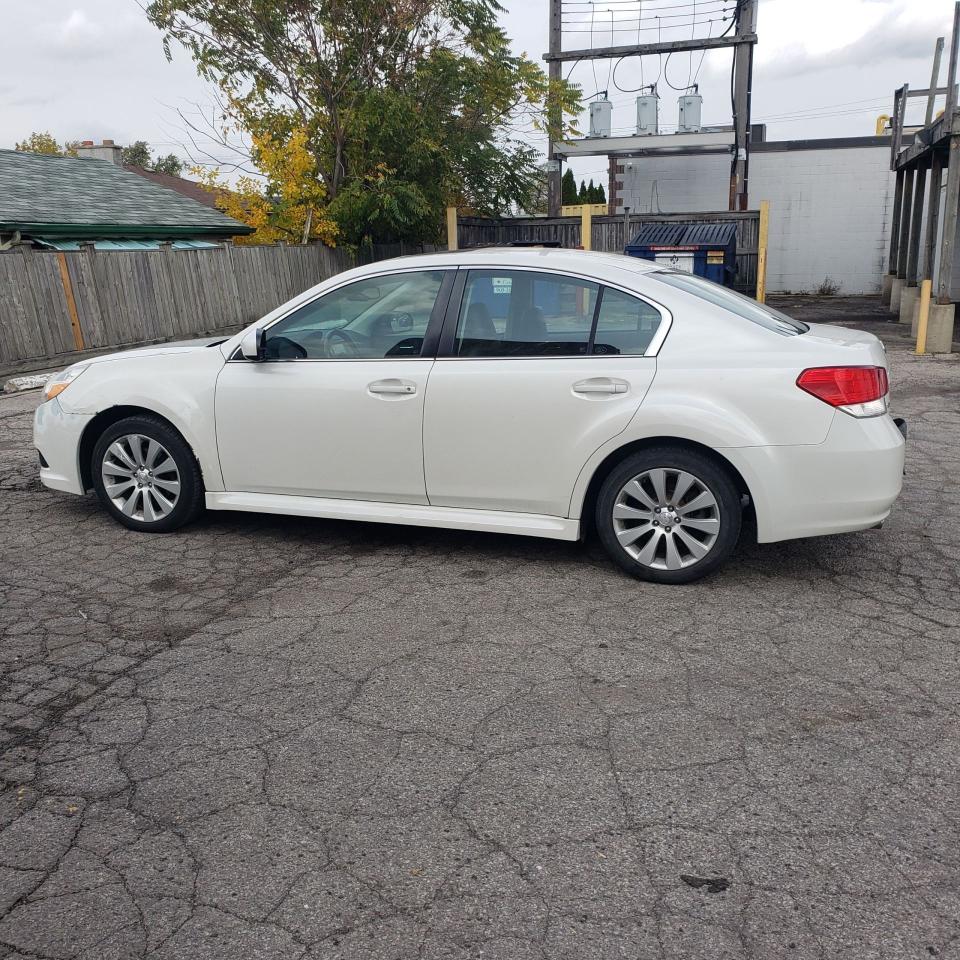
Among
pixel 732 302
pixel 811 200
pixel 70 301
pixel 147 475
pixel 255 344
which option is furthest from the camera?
pixel 811 200

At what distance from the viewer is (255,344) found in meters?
5.09

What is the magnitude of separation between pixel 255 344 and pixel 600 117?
19811 mm

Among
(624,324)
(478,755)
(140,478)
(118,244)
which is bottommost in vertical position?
(478,755)

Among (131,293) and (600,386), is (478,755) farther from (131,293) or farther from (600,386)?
(131,293)

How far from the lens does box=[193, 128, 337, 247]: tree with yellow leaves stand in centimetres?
2038

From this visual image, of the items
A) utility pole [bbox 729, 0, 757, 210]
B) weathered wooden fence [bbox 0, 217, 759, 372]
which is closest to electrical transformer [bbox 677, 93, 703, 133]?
utility pole [bbox 729, 0, 757, 210]

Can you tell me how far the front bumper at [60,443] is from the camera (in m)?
5.61

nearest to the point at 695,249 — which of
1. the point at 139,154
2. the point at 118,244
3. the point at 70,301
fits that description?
the point at 70,301

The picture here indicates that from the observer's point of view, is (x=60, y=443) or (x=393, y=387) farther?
(x=60, y=443)

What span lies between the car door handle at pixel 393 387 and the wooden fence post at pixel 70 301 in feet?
34.3

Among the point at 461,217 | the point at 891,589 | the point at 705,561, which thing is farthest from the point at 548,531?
the point at 461,217

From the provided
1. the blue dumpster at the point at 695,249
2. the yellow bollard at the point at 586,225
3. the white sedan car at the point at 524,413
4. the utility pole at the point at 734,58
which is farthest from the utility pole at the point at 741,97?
the white sedan car at the point at 524,413

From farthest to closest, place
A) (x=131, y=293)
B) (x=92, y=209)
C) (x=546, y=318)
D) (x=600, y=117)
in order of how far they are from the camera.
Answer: (x=600, y=117)
(x=92, y=209)
(x=131, y=293)
(x=546, y=318)

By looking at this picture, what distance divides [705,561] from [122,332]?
12751mm
